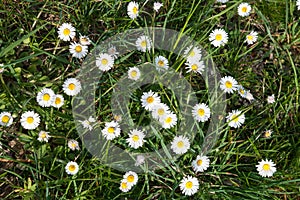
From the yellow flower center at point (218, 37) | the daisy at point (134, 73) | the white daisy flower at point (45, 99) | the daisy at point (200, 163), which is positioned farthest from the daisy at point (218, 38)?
the white daisy flower at point (45, 99)

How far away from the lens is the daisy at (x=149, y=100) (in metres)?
1.71

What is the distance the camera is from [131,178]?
166 cm

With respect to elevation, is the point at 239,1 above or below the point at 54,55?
above

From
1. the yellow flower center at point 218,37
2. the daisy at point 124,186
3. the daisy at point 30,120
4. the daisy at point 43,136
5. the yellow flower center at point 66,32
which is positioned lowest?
the daisy at point 124,186

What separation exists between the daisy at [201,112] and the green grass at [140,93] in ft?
0.30

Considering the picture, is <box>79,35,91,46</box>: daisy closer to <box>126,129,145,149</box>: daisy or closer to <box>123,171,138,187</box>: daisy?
<box>126,129,145,149</box>: daisy

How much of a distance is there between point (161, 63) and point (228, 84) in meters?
0.29

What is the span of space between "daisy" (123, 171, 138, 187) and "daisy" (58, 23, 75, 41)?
1.96 feet

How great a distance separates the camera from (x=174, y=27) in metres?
1.83

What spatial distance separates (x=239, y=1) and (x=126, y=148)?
74 centimetres

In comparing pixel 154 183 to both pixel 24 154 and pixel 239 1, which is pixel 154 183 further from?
pixel 239 1

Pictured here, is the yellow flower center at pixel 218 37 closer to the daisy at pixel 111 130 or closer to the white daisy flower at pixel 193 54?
the white daisy flower at pixel 193 54

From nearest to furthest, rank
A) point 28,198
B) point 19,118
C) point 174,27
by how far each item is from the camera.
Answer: point 28,198, point 19,118, point 174,27

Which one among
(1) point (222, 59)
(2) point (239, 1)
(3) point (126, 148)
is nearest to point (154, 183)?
(3) point (126, 148)
